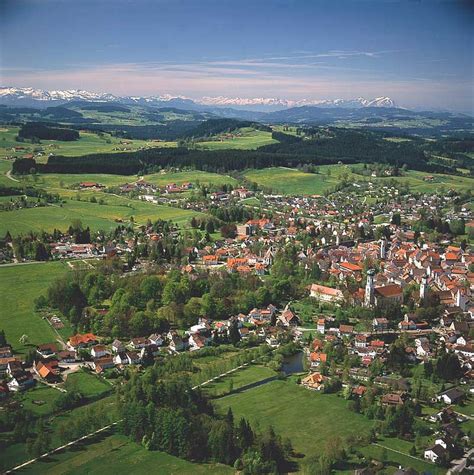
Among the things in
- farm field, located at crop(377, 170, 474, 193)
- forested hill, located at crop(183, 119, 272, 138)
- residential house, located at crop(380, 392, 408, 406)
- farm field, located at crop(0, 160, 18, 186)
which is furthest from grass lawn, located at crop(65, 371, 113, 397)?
forested hill, located at crop(183, 119, 272, 138)

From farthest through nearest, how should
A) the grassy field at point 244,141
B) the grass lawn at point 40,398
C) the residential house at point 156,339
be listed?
the grassy field at point 244,141
the residential house at point 156,339
the grass lawn at point 40,398

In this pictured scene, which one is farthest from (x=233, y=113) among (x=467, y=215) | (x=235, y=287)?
(x=235, y=287)

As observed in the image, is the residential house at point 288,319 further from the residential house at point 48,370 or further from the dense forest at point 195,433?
the residential house at point 48,370

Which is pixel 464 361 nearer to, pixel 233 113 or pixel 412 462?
pixel 412 462

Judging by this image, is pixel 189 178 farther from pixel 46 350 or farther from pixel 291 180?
pixel 46 350

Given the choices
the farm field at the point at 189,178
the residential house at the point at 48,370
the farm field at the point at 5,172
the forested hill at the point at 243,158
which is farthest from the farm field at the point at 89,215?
the residential house at the point at 48,370

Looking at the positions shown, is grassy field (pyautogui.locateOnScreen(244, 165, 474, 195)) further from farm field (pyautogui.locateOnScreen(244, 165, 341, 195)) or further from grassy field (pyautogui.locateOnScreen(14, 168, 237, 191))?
grassy field (pyautogui.locateOnScreen(14, 168, 237, 191))
